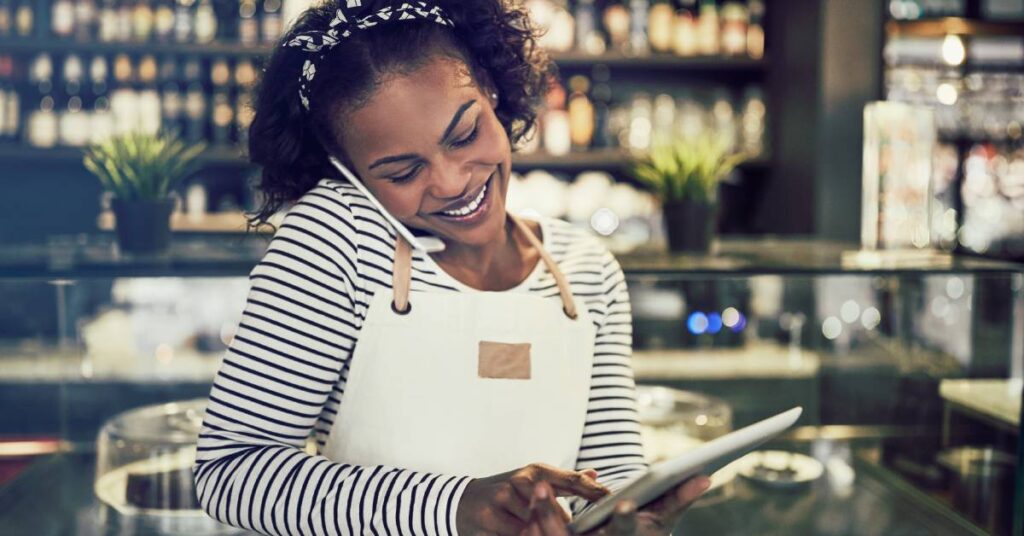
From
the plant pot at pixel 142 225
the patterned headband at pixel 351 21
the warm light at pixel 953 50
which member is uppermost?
the warm light at pixel 953 50

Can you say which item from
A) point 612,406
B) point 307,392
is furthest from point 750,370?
point 307,392

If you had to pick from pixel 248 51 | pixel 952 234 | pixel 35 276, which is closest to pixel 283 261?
pixel 35 276

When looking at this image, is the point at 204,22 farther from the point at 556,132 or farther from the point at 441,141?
the point at 441,141

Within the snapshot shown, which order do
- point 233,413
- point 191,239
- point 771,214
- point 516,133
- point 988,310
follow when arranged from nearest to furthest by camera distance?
point 233,413, point 516,133, point 988,310, point 191,239, point 771,214

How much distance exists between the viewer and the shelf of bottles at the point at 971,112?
416 cm

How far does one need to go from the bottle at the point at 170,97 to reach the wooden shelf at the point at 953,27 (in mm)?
2703

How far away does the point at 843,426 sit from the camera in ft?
5.53

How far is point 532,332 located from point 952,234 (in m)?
3.78

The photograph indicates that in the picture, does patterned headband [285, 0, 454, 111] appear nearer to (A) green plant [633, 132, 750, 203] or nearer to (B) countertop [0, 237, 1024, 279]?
(B) countertop [0, 237, 1024, 279]

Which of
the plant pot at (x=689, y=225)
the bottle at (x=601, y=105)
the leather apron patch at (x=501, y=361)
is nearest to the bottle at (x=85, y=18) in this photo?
the bottle at (x=601, y=105)

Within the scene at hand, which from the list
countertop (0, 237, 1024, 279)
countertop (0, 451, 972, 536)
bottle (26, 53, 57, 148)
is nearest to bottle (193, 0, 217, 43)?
bottle (26, 53, 57, 148)

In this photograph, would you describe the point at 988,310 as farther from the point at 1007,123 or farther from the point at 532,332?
the point at 1007,123

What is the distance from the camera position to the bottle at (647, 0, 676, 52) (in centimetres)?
391

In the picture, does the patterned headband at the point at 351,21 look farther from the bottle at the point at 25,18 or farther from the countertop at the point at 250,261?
the bottle at the point at 25,18
